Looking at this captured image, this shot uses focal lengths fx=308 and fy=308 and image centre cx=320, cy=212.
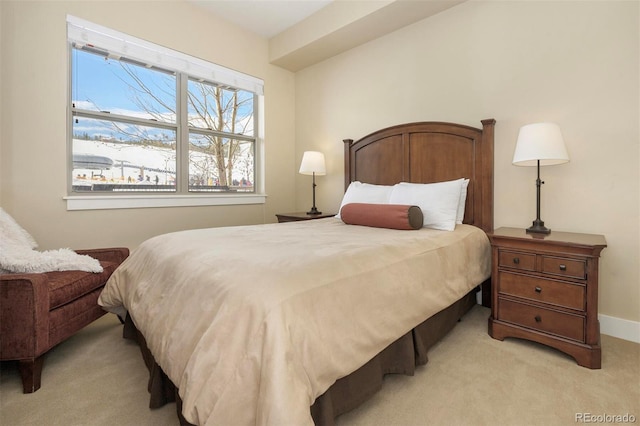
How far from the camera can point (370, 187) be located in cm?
303

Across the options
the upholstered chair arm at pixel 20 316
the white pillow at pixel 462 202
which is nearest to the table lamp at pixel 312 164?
the white pillow at pixel 462 202

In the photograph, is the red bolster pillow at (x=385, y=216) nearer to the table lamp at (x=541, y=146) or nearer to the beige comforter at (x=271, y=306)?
the beige comforter at (x=271, y=306)

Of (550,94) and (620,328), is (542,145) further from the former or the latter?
(620,328)

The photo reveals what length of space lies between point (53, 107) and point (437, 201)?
3.22 m

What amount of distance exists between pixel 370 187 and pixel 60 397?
8.51ft

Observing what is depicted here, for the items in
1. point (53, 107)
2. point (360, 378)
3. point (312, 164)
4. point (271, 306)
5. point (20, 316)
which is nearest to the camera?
point (271, 306)

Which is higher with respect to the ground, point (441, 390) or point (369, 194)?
point (369, 194)

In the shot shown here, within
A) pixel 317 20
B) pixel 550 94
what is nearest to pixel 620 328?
pixel 550 94

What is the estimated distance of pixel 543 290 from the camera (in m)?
1.90

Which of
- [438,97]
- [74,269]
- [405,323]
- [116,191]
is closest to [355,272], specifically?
[405,323]

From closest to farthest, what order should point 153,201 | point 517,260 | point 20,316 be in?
point 20,316 < point 517,260 < point 153,201

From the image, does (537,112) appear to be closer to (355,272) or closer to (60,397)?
(355,272)

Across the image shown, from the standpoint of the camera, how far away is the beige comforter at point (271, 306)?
0.91m

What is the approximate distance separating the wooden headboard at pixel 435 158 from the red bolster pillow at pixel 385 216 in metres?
0.75
